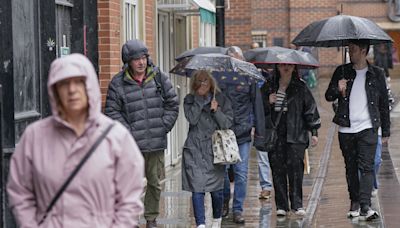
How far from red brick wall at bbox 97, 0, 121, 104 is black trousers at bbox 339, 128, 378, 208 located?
2490 mm

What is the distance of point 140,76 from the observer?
885cm

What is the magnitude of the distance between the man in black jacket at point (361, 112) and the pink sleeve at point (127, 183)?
5.58 meters

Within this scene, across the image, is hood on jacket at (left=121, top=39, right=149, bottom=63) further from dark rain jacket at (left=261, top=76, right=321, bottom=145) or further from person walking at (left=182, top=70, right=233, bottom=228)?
dark rain jacket at (left=261, top=76, right=321, bottom=145)

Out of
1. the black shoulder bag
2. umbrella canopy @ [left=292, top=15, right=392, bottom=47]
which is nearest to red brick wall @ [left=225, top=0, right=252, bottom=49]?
umbrella canopy @ [left=292, top=15, right=392, bottom=47]

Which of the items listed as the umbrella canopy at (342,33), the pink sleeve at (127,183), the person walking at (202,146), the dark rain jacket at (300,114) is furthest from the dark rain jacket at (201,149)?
the pink sleeve at (127,183)

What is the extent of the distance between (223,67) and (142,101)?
110 centimetres

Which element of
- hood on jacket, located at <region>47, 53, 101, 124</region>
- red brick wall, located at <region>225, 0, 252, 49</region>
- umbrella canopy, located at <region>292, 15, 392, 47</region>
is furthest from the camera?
red brick wall, located at <region>225, 0, 252, 49</region>

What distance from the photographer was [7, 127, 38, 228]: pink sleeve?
4418 millimetres

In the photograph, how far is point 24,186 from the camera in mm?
4434

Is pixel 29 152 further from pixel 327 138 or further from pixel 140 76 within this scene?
pixel 327 138

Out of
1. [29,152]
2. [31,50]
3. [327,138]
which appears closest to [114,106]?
[31,50]

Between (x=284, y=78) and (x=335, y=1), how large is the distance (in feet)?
A: 87.2

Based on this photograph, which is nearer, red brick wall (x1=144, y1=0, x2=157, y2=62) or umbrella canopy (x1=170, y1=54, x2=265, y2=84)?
umbrella canopy (x1=170, y1=54, x2=265, y2=84)

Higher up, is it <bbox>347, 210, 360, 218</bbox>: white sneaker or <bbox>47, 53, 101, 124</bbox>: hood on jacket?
<bbox>47, 53, 101, 124</bbox>: hood on jacket
